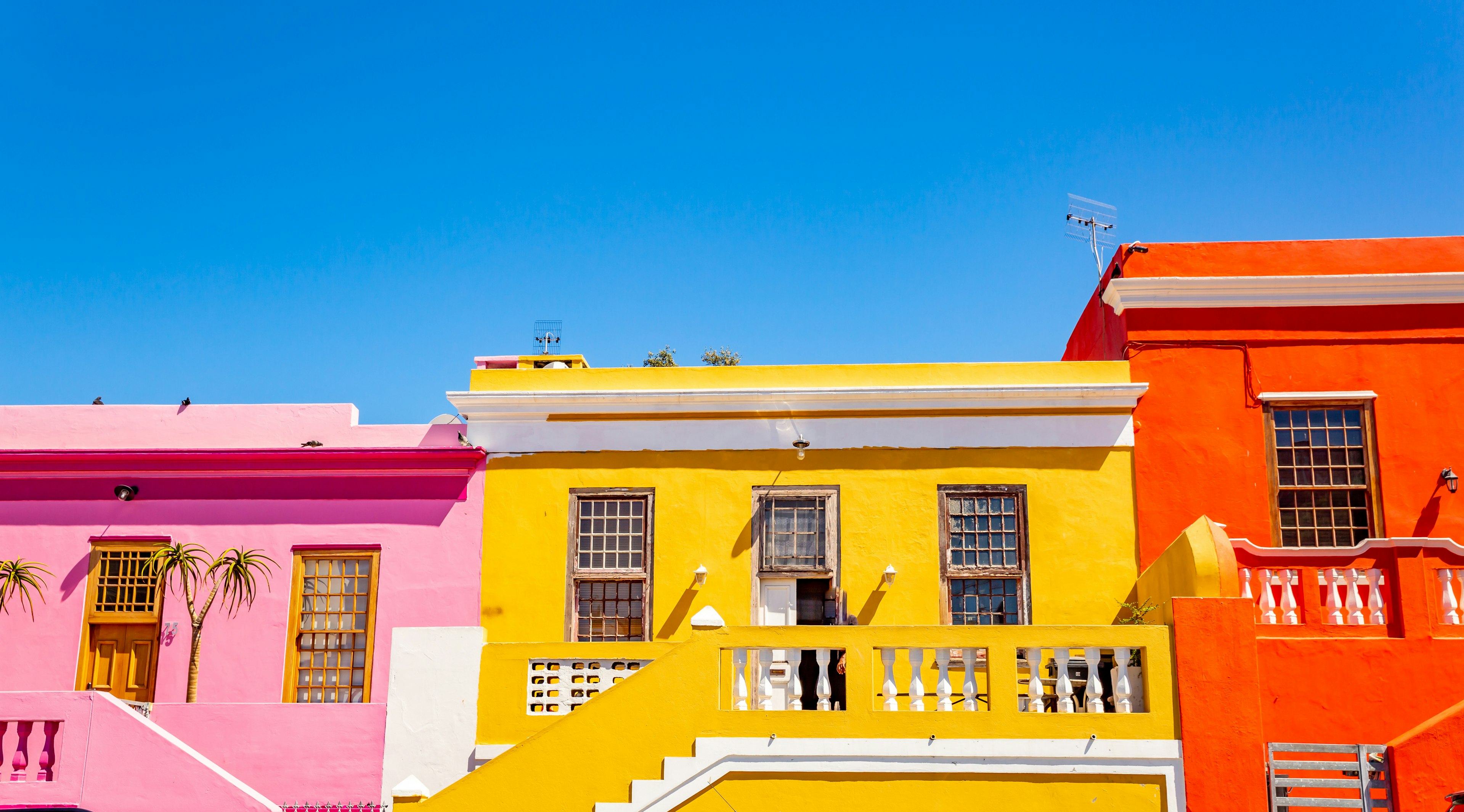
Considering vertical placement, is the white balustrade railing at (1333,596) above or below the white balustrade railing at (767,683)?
above

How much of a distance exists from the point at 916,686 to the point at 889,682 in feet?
0.76

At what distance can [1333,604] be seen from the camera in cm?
1100

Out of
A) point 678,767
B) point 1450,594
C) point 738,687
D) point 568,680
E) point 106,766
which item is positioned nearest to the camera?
point 678,767

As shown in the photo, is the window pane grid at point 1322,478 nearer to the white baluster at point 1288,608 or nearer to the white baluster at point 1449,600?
the white baluster at point 1449,600

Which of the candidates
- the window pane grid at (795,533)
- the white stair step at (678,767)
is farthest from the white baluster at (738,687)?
the window pane grid at (795,533)

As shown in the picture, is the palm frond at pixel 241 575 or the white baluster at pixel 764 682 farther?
the palm frond at pixel 241 575

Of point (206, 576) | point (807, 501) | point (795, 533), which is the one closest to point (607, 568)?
point (795, 533)

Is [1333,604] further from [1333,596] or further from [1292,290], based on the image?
[1292,290]

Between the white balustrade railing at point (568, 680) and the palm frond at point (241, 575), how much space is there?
4414 mm

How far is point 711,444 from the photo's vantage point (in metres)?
14.3

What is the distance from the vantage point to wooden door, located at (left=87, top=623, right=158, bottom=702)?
1412 cm

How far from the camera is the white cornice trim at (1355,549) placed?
10.9 metres

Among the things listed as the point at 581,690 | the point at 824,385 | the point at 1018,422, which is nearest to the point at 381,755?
the point at 581,690

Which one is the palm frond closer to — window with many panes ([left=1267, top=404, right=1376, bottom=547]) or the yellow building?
the yellow building
